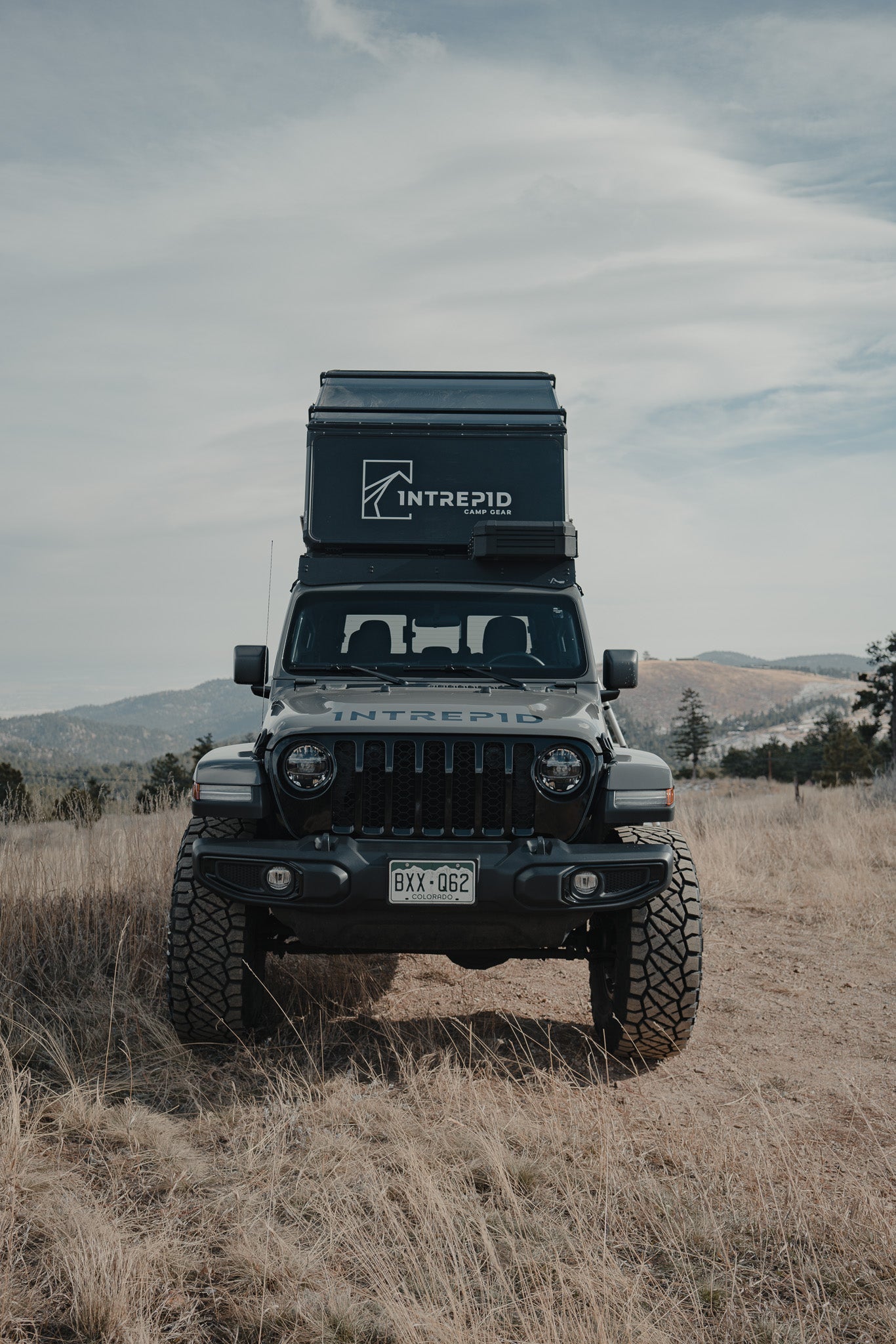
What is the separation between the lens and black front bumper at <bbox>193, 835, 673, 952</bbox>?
4.11 m

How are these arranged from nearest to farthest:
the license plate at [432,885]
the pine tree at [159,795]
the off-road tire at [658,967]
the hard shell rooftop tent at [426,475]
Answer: the license plate at [432,885] → the off-road tire at [658,967] → the hard shell rooftop tent at [426,475] → the pine tree at [159,795]

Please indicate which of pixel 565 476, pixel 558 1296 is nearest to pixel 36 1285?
pixel 558 1296

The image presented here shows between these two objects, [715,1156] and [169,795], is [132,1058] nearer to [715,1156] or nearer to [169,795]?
[715,1156]

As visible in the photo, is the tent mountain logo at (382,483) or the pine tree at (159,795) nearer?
the tent mountain logo at (382,483)

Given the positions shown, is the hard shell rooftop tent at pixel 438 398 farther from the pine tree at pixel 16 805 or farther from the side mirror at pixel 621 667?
the pine tree at pixel 16 805

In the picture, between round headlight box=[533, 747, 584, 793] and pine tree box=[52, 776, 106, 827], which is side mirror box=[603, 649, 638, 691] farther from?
pine tree box=[52, 776, 106, 827]

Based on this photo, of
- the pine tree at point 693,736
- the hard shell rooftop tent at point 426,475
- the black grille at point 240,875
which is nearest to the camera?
the black grille at point 240,875

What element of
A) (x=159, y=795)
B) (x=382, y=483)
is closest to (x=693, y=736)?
(x=159, y=795)

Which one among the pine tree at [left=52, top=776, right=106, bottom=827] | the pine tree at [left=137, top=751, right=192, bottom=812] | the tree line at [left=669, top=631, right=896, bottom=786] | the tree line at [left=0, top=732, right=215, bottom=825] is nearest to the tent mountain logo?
the tree line at [left=0, top=732, right=215, bottom=825]

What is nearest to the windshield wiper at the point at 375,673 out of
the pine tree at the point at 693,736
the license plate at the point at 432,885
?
the license plate at the point at 432,885

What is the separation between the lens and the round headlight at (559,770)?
4.35 meters

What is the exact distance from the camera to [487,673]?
5332mm

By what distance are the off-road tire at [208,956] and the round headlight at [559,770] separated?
1352 millimetres

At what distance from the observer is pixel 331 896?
13.4ft
